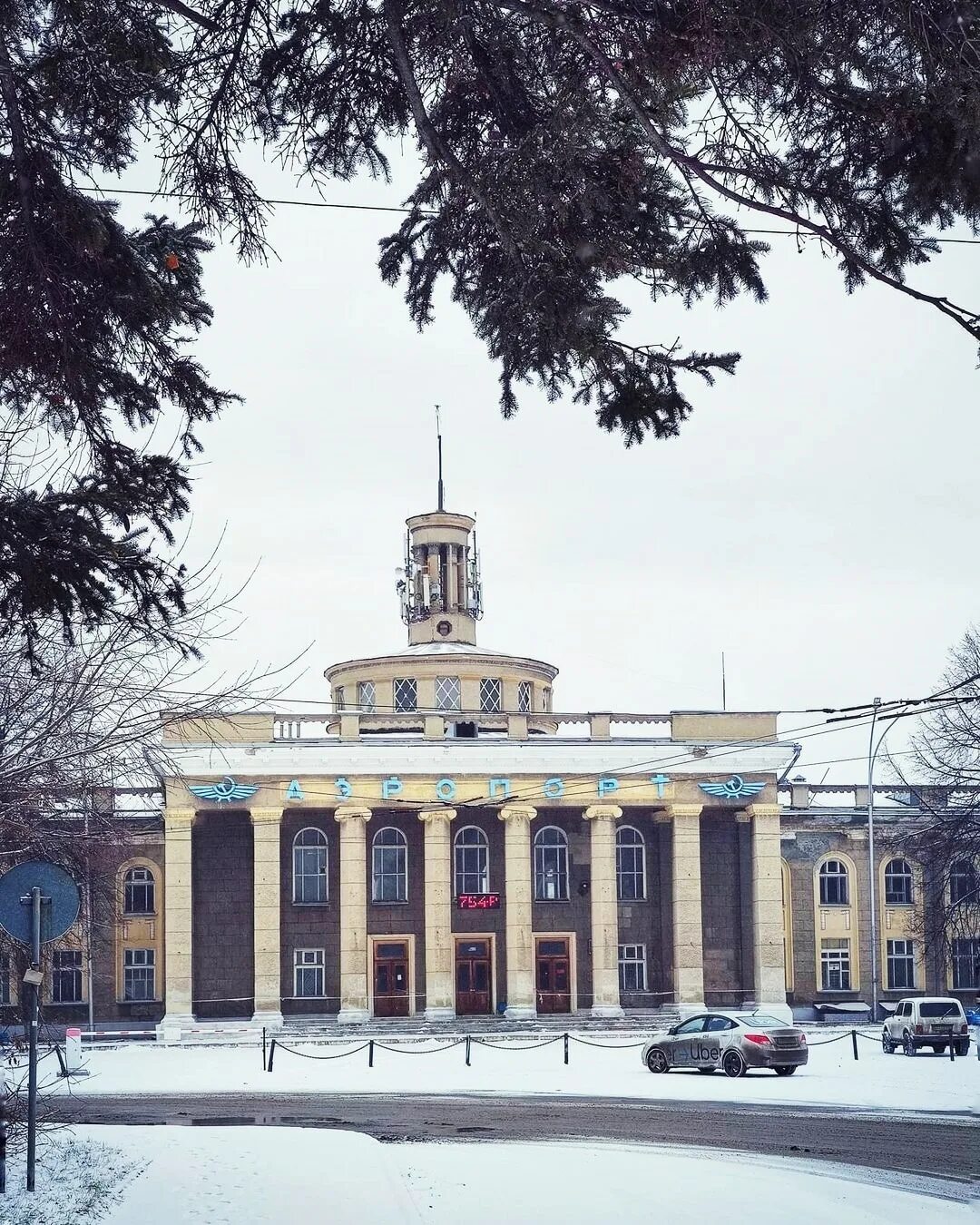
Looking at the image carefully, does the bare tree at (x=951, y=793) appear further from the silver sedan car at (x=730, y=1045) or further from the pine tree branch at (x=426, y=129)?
the pine tree branch at (x=426, y=129)

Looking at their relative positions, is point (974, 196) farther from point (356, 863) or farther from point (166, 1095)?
point (356, 863)

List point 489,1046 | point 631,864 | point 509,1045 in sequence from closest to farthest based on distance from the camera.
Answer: point 489,1046, point 509,1045, point 631,864

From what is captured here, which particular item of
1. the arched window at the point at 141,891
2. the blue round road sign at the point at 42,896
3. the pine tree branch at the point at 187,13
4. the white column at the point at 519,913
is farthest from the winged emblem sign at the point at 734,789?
the pine tree branch at the point at 187,13

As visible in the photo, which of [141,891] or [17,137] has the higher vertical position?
[17,137]

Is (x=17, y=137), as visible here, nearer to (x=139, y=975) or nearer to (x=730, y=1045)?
(x=730, y=1045)

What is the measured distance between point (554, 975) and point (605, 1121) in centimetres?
3607

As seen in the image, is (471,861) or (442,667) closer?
(471,861)

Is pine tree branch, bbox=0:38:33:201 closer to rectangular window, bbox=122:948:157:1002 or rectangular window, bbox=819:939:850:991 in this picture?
rectangular window, bbox=122:948:157:1002

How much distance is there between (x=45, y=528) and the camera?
11.0 meters

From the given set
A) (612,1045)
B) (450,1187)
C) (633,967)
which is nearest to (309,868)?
(633,967)

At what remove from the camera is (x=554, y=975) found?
5888 cm

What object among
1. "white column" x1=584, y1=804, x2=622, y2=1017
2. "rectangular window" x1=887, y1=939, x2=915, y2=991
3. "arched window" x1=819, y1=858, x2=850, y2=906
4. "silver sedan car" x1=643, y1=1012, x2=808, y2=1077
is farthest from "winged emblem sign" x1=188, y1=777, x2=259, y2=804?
"rectangular window" x1=887, y1=939, x2=915, y2=991

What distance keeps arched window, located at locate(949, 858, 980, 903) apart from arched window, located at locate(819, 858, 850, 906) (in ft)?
12.6

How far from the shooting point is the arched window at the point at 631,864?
60000 mm
